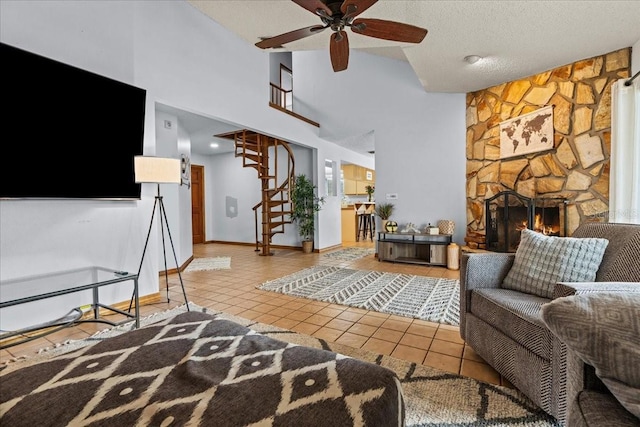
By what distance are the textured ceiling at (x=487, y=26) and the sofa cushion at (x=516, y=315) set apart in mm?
2291

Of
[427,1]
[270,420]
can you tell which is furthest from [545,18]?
[270,420]

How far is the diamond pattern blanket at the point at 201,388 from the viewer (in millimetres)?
813

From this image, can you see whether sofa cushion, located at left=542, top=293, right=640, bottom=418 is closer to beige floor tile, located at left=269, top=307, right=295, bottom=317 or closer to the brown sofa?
the brown sofa

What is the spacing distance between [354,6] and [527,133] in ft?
10.5

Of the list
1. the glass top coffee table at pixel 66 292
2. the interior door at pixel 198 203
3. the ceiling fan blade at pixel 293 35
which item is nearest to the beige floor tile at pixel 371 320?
the glass top coffee table at pixel 66 292

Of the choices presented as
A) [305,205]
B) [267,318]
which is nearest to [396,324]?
[267,318]

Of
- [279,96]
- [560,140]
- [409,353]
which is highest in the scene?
[279,96]

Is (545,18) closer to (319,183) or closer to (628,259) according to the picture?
(628,259)

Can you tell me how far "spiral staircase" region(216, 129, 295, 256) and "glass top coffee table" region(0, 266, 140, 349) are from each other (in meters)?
3.35

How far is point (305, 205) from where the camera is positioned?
6.27m

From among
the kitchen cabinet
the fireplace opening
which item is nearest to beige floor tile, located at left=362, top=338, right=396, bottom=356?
the fireplace opening

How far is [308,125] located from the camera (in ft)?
20.3

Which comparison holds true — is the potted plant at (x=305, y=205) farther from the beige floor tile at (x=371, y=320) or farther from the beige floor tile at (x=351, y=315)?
the beige floor tile at (x=371, y=320)

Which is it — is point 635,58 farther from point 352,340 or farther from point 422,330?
point 352,340
